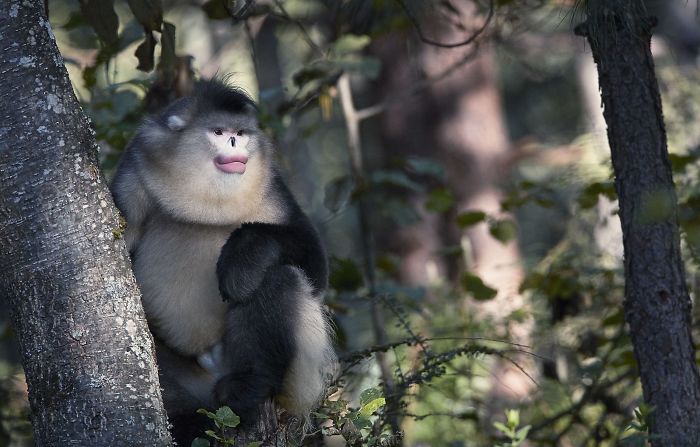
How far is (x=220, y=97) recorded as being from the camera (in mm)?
3328

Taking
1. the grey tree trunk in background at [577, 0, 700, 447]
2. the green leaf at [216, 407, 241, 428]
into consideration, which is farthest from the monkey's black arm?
the grey tree trunk in background at [577, 0, 700, 447]

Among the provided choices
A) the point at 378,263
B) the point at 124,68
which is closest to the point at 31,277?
the point at 378,263

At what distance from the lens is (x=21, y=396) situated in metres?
4.62

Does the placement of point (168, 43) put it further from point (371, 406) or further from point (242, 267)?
point (371, 406)

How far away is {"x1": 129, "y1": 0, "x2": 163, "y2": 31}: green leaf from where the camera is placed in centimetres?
324

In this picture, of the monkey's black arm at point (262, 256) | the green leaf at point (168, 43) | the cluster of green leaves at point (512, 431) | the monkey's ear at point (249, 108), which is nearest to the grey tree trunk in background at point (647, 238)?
the cluster of green leaves at point (512, 431)

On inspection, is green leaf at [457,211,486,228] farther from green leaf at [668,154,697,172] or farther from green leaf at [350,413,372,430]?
green leaf at [350,413,372,430]

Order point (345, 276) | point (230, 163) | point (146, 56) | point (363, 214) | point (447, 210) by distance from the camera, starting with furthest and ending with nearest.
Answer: point (447, 210)
point (363, 214)
point (345, 276)
point (146, 56)
point (230, 163)

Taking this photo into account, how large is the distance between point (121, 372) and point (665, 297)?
181cm

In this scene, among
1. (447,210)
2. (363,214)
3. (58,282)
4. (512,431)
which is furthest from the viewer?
(447,210)

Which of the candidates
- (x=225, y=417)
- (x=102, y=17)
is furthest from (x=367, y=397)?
(x=102, y=17)

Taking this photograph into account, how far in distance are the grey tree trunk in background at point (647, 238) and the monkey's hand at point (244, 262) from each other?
4.07 ft

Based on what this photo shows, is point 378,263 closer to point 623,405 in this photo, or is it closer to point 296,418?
point 623,405

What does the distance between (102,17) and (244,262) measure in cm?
114
